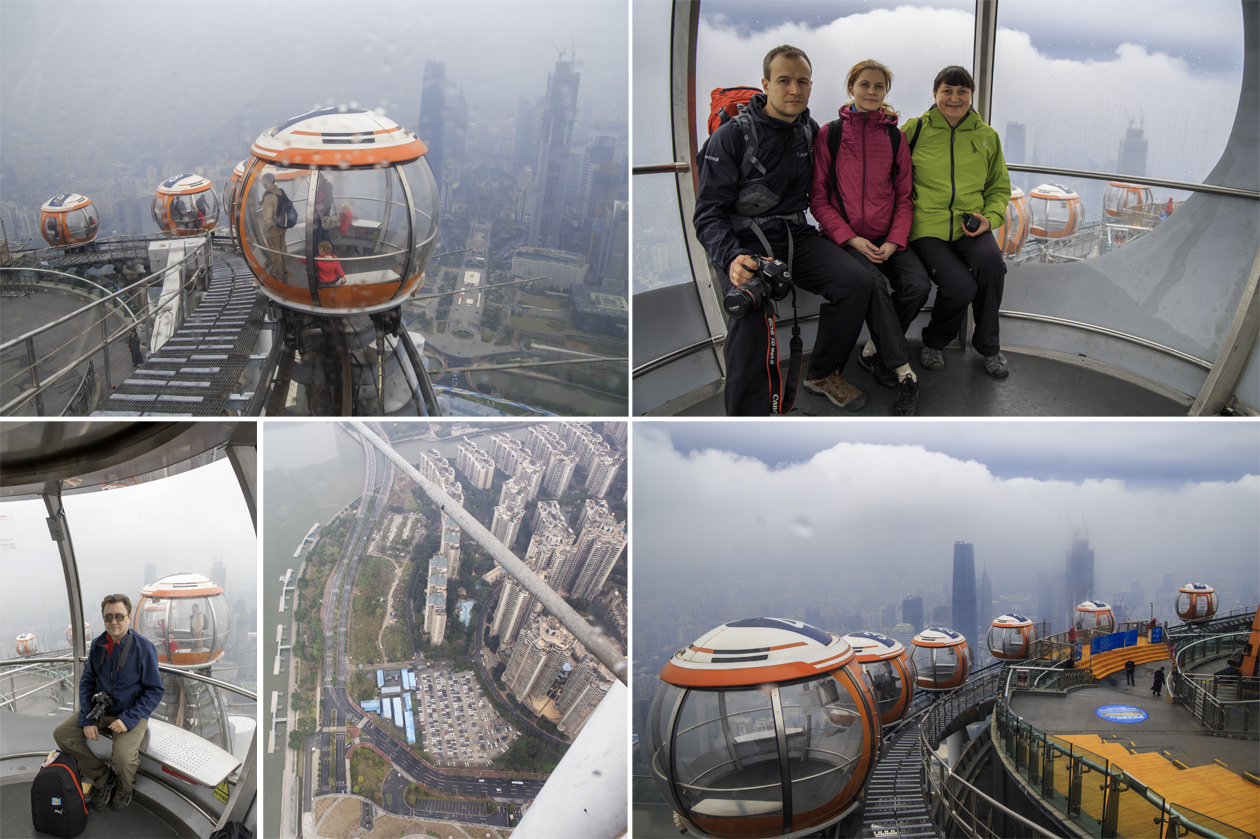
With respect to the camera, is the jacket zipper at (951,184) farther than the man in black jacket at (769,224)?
Yes

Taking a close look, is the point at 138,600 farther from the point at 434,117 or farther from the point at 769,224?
the point at 769,224

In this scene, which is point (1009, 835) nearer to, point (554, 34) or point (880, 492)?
point (880, 492)

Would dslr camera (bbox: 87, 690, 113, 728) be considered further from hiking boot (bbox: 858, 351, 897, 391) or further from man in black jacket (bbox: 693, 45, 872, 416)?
hiking boot (bbox: 858, 351, 897, 391)

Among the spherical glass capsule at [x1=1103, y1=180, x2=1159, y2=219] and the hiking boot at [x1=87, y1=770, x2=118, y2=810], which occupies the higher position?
the spherical glass capsule at [x1=1103, y1=180, x2=1159, y2=219]

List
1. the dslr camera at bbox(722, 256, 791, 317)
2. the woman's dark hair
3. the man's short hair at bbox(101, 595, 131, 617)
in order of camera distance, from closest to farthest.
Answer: the dslr camera at bbox(722, 256, 791, 317) → the woman's dark hair → the man's short hair at bbox(101, 595, 131, 617)

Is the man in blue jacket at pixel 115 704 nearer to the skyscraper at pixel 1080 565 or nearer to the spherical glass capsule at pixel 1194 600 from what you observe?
the skyscraper at pixel 1080 565

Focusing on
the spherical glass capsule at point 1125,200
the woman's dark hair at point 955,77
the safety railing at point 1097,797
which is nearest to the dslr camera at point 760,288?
the woman's dark hair at point 955,77

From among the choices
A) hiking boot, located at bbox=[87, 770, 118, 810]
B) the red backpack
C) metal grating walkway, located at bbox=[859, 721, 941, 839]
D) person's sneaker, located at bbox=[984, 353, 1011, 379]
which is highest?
the red backpack

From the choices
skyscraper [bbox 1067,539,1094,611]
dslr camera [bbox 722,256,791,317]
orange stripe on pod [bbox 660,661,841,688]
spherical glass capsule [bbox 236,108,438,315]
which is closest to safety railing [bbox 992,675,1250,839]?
skyscraper [bbox 1067,539,1094,611]

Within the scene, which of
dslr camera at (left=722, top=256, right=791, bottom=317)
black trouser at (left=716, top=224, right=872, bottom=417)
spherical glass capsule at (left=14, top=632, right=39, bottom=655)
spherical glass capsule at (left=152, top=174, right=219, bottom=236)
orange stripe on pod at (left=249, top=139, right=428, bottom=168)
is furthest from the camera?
spherical glass capsule at (left=14, top=632, right=39, bottom=655)
